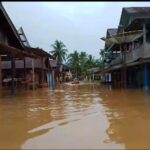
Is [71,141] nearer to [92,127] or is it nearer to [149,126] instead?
[92,127]

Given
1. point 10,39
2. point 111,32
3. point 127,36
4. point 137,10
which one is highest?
point 111,32

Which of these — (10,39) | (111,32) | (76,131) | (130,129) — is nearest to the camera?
(76,131)

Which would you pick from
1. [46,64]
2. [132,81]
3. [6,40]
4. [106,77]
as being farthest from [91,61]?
[6,40]

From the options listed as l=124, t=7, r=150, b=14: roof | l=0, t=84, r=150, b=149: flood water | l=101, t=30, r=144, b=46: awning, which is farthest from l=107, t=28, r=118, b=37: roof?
l=0, t=84, r=150, b=149: flood water

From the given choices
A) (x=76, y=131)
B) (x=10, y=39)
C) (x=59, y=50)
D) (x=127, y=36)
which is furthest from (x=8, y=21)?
(x=59, y=50)

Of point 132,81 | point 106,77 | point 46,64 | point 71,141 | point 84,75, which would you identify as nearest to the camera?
point 71,141

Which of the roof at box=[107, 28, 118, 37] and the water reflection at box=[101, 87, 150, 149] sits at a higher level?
the roof at box=[107, 28, 118, 37]

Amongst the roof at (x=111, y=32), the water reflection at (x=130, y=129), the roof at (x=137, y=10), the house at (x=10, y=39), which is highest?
the roof at (x=111, y=32)

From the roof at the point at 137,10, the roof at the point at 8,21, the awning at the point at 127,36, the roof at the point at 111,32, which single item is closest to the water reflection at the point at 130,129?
the roof at the point at 8,21

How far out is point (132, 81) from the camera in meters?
34.3

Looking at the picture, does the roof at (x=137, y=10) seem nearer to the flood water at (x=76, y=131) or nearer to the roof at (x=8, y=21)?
the roof at (x=8, y=21)

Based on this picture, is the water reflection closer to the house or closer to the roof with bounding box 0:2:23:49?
the house

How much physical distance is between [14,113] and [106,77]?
45.5 metres

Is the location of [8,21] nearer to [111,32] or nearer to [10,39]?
[10,39]
